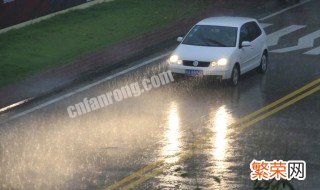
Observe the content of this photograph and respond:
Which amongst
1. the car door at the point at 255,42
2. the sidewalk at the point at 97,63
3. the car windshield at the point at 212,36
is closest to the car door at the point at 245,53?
the car door at the point at 255,42

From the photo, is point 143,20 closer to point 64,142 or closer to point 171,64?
point 171,64

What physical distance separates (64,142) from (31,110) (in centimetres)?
327

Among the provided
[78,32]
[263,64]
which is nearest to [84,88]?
[263,64]

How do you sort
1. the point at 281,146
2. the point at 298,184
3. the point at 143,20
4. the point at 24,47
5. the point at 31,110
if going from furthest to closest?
the point at 143,20 < the point at 24,47 < the point at 31,110 < the point at 281,146 < the point at 298,184

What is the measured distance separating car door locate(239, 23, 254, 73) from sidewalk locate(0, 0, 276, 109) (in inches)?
160

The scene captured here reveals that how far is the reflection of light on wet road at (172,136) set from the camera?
1877 centimetres

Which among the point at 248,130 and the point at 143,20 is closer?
the point at 248,130

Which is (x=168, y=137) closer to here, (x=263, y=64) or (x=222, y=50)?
(x=222, y=50)

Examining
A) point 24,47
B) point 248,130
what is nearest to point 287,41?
point 24,47

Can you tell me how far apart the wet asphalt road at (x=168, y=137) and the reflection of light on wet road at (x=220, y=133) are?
0.9 inches

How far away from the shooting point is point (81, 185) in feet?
55.0

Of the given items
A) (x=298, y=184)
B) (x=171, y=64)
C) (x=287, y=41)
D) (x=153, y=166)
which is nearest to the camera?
(x=298, y=184)

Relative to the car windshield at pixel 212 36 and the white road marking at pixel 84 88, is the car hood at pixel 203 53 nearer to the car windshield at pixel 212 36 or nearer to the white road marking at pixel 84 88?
the car windshield at pixel 212 36

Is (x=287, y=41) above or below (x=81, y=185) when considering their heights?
below
